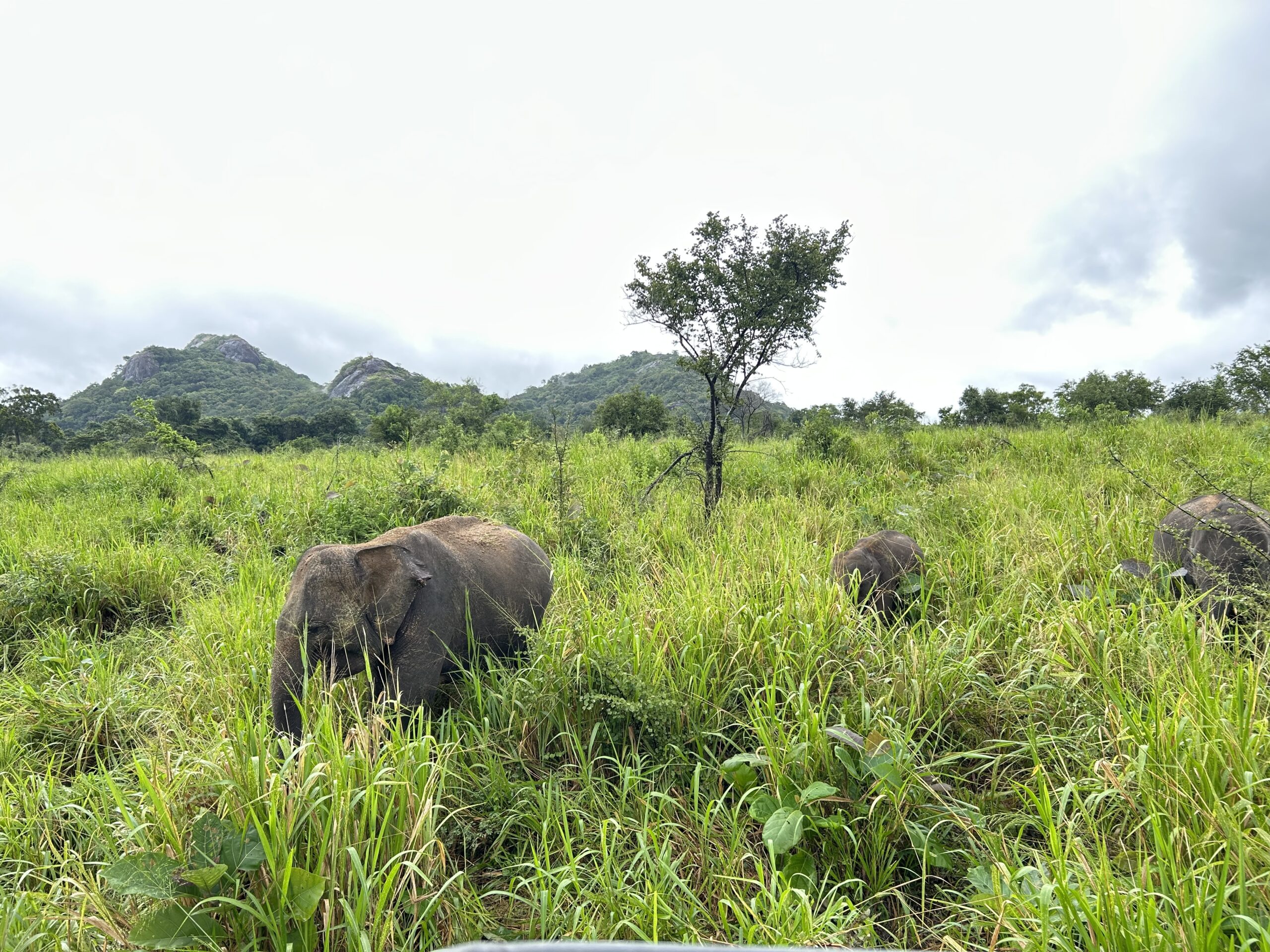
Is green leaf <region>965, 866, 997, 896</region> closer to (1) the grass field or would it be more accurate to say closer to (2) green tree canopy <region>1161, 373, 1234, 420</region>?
(1) the grass field

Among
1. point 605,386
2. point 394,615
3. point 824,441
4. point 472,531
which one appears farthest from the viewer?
point 605,386

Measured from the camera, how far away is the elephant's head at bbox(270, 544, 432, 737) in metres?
2.67

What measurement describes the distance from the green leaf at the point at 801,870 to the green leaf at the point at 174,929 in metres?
1.81

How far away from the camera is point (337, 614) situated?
2754mm

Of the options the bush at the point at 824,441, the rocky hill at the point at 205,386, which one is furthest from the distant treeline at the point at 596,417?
the rocky hill at the point at 205,386

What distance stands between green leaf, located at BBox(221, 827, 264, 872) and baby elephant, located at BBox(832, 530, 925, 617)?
11.2 ft

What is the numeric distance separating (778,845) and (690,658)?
114 cm

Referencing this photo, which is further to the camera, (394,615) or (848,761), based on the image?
(394,615)

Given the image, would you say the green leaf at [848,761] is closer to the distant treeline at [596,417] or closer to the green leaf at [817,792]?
the green leaf at [817,792]

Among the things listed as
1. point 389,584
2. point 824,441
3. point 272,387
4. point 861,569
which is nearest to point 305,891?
point 389,584

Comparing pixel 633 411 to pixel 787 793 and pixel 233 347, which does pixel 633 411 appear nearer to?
pixel 787 793

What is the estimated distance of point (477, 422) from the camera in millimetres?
15695

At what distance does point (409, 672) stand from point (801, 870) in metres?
1.98

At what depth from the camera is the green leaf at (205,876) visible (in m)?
1.70
